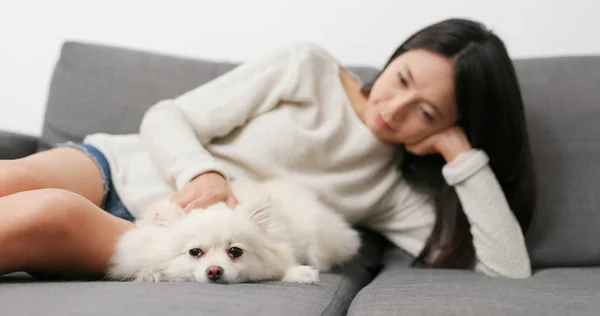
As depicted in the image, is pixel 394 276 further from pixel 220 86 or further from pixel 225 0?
pixel 225 0

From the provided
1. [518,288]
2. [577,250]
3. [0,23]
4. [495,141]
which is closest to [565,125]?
[495,141]

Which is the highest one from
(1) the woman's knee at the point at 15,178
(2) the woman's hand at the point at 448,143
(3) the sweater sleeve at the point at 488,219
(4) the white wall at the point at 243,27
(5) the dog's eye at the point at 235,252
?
(4) the white wall at the point at 243,27

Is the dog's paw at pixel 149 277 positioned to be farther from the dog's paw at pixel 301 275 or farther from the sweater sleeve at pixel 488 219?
the sweater sleeve at pixel 488 219

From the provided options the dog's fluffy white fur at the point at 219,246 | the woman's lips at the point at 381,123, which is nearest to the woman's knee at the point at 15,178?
the dog's fluffy white fur at the point at 219,246

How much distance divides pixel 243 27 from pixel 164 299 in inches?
62.6

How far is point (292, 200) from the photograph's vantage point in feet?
4.58

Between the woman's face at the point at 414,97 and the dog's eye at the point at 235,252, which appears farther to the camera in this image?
the woman's face at the point at 414,97

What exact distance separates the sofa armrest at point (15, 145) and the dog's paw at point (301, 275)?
41.0 inches

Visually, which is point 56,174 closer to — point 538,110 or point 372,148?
point 372,148

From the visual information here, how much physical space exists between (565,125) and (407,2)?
825 millimetres

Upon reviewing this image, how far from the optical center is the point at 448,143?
154 cm

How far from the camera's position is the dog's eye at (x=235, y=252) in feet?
3.71

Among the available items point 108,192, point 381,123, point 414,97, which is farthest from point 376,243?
point 108,192

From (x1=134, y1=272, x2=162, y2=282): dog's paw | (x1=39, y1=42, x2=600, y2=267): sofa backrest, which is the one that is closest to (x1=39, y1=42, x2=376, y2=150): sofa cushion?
(x1=39, y1=42, x2=600, y2=267): sofa backrest
